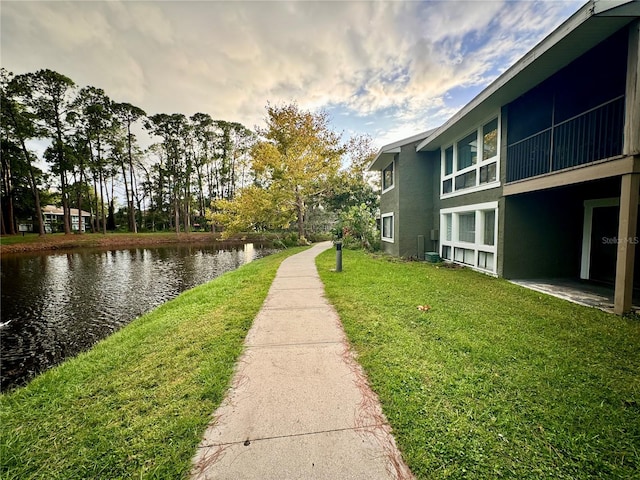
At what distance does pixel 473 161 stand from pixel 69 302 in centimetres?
1359

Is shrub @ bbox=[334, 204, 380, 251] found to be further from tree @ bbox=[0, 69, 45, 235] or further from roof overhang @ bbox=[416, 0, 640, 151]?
tree @ bbox=[0, 69, 45, 235]

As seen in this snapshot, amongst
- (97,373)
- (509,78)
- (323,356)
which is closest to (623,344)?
(323,356)

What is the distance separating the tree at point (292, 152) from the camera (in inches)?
655

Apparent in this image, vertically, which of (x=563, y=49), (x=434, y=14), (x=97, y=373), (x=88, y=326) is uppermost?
(x=434, y=14)

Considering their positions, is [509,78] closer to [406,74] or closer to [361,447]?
[361,447]

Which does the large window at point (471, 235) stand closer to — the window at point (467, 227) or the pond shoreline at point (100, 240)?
the window at point (467, 227)

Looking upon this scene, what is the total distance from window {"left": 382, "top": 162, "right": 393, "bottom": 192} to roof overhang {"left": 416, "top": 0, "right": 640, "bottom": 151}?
5206 mm

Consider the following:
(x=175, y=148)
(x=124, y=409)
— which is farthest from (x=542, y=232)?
(x=175, y=148)

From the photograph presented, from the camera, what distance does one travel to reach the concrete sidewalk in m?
1.76

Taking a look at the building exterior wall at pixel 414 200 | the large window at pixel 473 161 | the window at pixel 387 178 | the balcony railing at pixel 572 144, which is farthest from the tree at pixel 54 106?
the balcony railing at pixel 572 144

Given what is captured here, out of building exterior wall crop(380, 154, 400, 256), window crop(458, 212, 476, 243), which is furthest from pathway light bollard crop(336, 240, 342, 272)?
window crop(458, 212, 476, 243)

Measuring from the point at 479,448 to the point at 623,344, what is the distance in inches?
127

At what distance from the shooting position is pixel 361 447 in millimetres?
1927

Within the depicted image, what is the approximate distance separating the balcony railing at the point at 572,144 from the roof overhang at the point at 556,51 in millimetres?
1130
